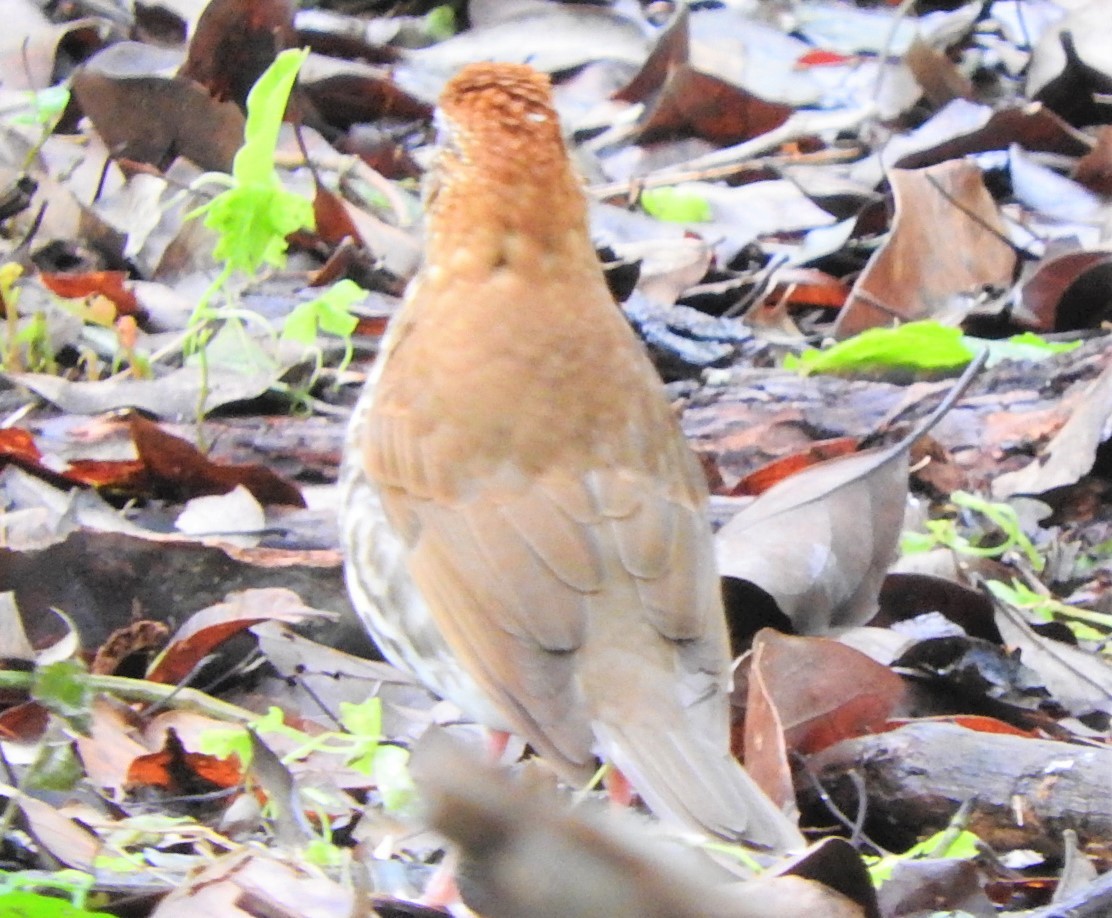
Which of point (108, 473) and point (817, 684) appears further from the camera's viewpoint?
point (108, 473)

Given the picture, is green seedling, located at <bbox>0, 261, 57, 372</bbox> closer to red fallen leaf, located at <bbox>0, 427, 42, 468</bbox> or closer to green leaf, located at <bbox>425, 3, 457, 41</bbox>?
red fallen leaf, located at <bbox>0, 427, 42, 468</bbox>

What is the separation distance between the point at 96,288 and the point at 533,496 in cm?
204

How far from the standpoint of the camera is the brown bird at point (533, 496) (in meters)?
2.95

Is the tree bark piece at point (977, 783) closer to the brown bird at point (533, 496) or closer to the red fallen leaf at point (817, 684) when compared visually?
the red fallen leaf at point (817, 684)

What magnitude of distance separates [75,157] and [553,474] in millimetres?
2824

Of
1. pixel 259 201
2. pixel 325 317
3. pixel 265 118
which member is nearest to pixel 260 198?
pixel 259 201

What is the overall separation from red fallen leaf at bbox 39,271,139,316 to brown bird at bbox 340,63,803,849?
1456 millimetres

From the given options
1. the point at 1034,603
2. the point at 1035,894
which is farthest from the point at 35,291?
the point at 1035,894

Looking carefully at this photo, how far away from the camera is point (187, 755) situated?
3.18m

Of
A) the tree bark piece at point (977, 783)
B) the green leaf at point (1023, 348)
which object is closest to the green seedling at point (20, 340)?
the tree bark piece at point (977, 783)

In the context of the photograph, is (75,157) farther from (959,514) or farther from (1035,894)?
(1035,894)

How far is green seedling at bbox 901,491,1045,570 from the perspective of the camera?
4016mm

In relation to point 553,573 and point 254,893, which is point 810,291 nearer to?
point 553,573

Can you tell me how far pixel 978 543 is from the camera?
4152 mm
